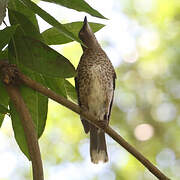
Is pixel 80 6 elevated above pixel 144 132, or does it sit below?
above

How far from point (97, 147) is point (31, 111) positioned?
5.44 feet

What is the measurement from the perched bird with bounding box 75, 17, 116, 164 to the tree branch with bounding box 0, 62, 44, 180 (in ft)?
5.33

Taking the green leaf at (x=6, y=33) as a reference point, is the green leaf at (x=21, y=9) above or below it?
above

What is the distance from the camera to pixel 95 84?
350 centimetres

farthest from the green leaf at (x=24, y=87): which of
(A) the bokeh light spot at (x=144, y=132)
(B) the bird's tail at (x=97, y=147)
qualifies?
(A) the bokeh light spot at (x=144, y=132)

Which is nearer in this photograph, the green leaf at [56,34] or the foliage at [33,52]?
the foliage at [33,52]

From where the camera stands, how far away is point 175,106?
815 centimetres

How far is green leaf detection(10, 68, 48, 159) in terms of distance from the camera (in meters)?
2.10

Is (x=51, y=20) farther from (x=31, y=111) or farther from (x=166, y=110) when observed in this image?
(x=166, y=110)

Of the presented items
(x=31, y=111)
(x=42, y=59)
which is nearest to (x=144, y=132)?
(x=31, y=111)

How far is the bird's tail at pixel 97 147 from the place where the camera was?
3.57 meters

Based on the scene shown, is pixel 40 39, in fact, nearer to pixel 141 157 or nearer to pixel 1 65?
pixel 1 65

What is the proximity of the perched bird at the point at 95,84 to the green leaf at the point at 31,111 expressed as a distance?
119cm

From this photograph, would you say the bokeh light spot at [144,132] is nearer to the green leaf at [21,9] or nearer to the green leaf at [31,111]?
the green leaf at [31,111]
